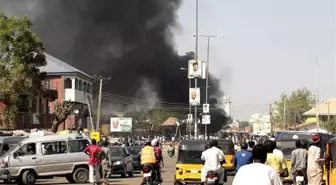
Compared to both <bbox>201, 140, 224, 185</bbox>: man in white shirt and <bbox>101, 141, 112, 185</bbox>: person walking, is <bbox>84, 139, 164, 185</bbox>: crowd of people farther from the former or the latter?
<bbox>201, 140, 224, 185</bbox>: man in white shirt

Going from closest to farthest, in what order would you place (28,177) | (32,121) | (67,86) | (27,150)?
(28,177), (27,150), (32,121), (67,86)

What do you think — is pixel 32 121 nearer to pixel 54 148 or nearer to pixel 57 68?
pixel 57 68

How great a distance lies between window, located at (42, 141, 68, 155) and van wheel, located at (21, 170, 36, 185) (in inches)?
34.5

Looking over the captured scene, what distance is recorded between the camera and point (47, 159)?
24781mm

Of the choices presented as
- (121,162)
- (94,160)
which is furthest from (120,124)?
(94,160)

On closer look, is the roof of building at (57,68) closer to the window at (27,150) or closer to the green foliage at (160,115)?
the green foliage at (160,115)

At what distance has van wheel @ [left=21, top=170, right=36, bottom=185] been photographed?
24.5 m

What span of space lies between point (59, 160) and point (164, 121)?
82306mm

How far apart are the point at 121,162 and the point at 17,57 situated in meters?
8.04

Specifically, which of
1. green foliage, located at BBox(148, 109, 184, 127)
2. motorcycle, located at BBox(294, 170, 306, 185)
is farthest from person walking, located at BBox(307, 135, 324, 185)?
Answer: green foliage, located at BBox(148, 109, 184, 127)

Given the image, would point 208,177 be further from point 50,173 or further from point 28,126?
point 28,126

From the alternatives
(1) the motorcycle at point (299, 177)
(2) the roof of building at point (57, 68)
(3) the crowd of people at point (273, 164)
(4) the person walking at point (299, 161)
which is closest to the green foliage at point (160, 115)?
(2) the roof of building at point (57, 68)

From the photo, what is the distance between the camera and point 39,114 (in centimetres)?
5369

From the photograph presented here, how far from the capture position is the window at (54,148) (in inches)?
981
